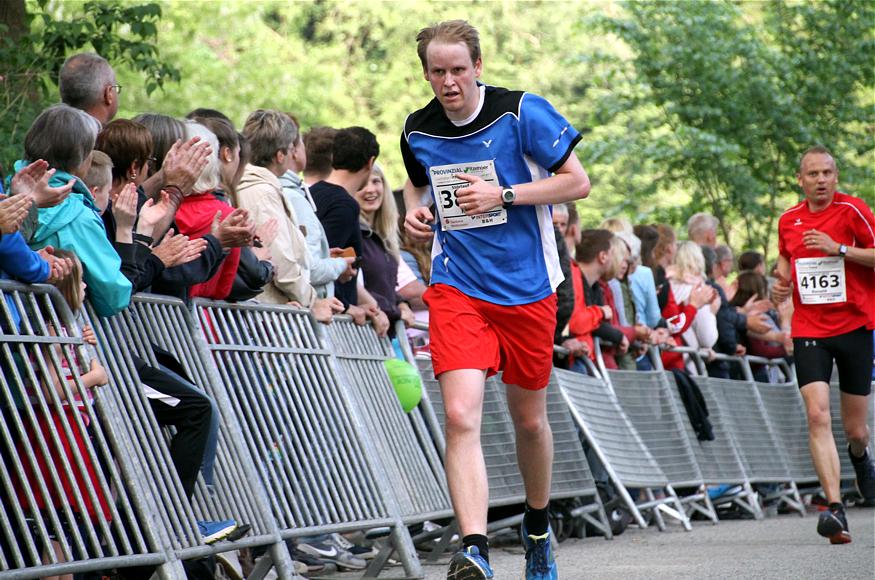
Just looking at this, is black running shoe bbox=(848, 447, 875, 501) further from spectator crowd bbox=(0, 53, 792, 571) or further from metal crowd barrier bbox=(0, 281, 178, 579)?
metal crowd barrier bbox=(0, 281, 178, 579)

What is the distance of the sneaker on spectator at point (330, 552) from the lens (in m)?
8.96

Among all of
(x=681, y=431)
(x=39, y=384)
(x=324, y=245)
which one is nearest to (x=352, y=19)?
Answer: (x=681, y=431)

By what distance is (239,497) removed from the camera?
7.04m

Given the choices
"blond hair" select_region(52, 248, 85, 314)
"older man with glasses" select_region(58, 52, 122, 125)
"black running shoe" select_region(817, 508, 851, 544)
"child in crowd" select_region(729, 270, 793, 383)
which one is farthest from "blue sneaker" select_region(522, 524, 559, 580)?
"child in crowd" select_region(729, 270, 793, 383)

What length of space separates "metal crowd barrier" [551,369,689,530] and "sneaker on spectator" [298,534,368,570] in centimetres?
250

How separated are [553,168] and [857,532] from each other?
18.6 ft

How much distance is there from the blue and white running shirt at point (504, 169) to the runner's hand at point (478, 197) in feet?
0.53

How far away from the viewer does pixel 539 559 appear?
691 centimetres

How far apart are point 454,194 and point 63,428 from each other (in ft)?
6.39

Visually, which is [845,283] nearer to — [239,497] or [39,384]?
[239,497]

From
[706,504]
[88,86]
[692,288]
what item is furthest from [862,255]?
[88,86]

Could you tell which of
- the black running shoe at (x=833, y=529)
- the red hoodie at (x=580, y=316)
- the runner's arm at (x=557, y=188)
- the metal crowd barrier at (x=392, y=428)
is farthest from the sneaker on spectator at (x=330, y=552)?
the red hoodie at (x=580, y=316)

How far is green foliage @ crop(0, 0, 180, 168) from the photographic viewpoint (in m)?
10.9

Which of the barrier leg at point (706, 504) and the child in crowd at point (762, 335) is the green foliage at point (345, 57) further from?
the barrier leg at point (706, 504)
